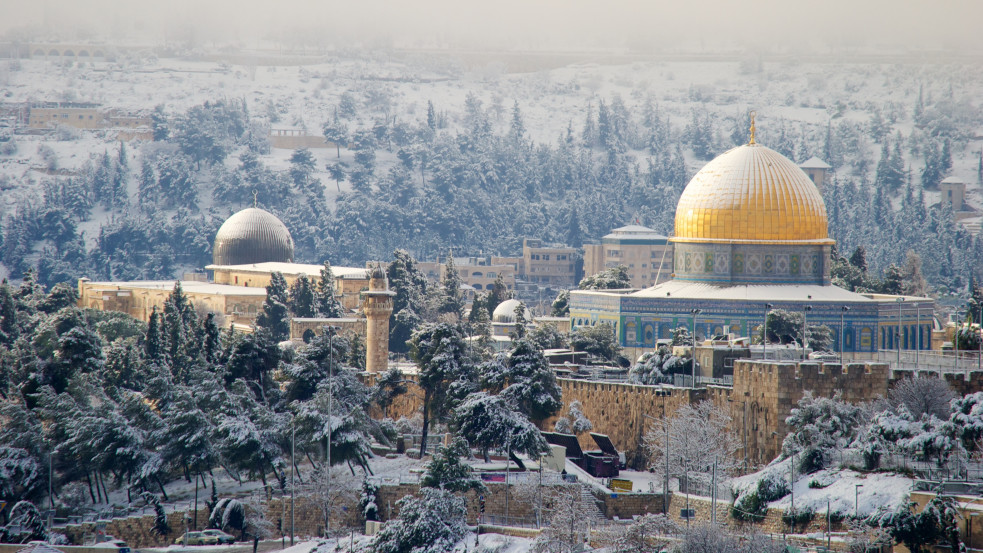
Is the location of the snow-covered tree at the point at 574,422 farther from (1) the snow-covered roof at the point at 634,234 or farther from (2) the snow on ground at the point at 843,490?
(1) the snow-covered roof at the point at 634,234

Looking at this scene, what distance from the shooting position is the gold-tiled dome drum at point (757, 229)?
255 feet

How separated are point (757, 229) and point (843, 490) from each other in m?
32.7

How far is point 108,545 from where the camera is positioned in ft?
172

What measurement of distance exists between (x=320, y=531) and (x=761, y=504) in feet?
43.9

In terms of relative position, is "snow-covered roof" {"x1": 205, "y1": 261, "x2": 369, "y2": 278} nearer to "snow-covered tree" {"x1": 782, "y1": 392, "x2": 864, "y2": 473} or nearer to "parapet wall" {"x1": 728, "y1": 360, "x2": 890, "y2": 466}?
"parapet wall" {"x1": 728, "y1": 360, "x2": 890, "y2": 466}

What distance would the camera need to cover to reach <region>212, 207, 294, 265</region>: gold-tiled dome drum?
394 feet

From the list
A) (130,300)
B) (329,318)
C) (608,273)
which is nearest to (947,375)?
(608,273)

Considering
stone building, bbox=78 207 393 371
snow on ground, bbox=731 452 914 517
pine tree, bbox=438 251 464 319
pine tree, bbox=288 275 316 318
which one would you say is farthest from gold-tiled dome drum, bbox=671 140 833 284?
snow on ground, bbox=731 452 914 517

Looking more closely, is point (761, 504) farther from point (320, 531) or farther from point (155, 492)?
point (155, 492)

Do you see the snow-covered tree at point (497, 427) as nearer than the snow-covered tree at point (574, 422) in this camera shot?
Yes

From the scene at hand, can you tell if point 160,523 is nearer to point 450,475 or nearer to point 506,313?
point 450,475

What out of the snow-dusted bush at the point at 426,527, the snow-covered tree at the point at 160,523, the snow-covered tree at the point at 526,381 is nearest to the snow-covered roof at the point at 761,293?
the snow-covered tree at the point at 526,381

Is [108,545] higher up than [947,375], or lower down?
lower down

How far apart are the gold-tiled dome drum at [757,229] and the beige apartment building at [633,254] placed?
8469cm
